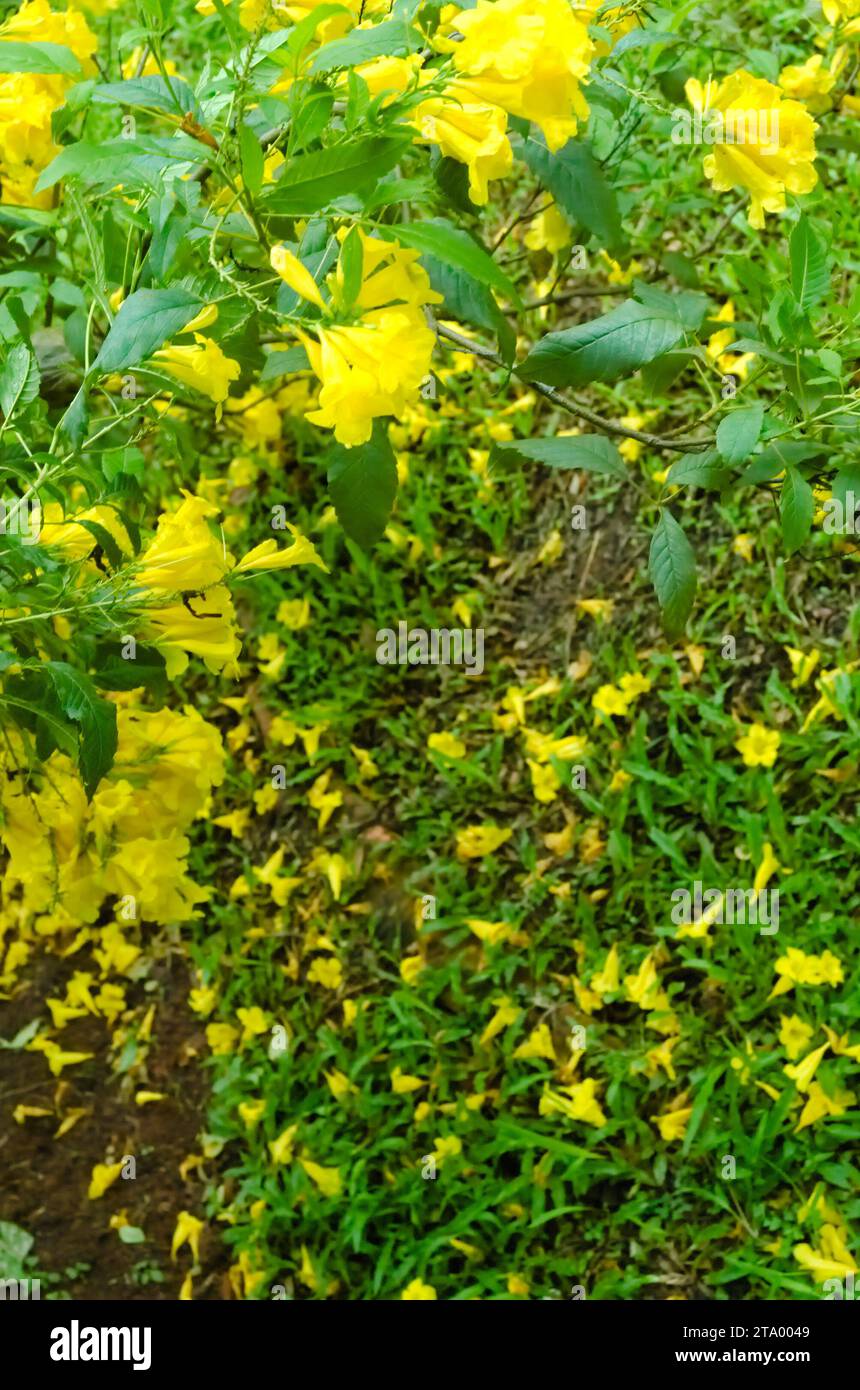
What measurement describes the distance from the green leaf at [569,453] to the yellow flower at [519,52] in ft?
1.81

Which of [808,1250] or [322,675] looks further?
[322,675]

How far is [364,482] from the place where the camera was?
4.11 ft

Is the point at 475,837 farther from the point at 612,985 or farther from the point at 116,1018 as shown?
the point at 116,1018

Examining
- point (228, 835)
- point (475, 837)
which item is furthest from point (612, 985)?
point (228, 835)

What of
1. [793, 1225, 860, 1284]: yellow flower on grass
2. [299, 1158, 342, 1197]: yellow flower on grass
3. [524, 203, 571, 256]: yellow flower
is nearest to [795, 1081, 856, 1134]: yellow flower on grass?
[793, 1225, 860, 1284]: yellow flower on grass

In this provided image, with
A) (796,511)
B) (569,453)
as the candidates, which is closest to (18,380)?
(569,453)

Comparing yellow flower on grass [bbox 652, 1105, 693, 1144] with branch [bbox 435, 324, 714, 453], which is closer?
branch [bbox 435, 324, 714, 453]

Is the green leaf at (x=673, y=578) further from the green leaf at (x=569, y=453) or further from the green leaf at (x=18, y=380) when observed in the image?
the green leaf at (x=18, y=380)

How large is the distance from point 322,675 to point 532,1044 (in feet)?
3.43

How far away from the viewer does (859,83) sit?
9.49ft

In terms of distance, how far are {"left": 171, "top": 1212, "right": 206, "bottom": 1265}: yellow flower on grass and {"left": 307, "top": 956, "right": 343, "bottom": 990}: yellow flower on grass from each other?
533 mm

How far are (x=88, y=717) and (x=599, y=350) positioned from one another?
2.05ft

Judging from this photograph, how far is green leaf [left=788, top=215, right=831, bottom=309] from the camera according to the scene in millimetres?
1262

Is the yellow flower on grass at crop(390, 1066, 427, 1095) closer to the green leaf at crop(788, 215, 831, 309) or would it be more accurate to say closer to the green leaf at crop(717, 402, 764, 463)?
the green leaf at crop(717, 402, 764, 463)
